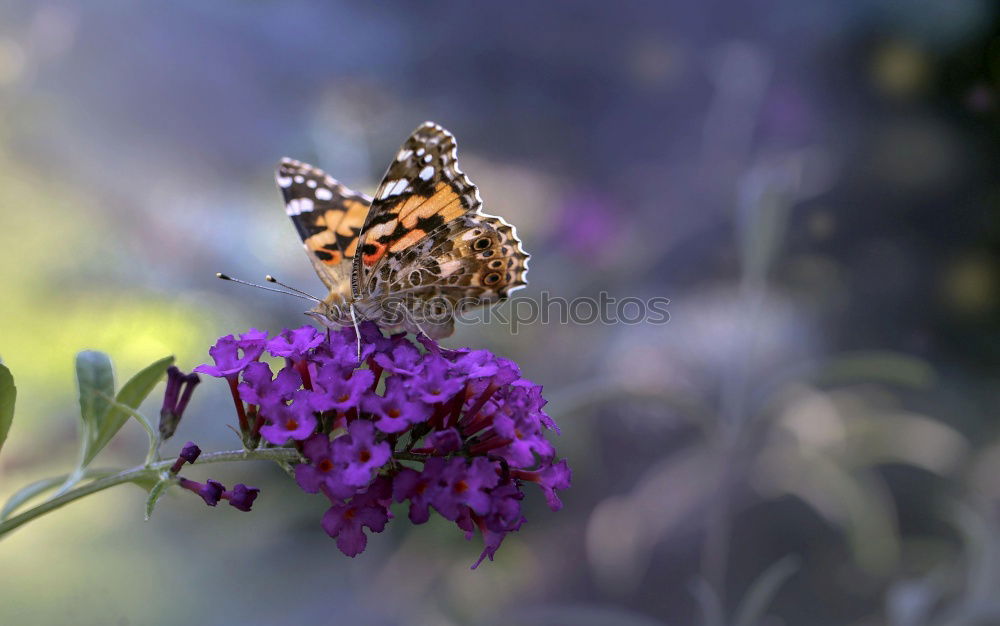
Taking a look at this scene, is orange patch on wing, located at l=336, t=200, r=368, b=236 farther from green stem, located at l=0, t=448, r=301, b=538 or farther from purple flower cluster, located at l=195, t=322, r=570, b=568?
green stem, located at l=0, t=448, r=301, b=538

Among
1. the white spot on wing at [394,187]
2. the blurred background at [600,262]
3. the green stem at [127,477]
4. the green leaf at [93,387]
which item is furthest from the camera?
the blurred background at [600,262]

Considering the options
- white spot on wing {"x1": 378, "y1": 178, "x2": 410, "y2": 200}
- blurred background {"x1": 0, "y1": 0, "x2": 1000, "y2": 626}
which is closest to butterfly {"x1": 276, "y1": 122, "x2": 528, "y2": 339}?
white spot on wing {"x1": 378, "y1": 178, "x2": 410, "y2": 200}

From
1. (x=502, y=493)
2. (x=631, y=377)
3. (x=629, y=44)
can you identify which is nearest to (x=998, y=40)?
(x=629, y=44)

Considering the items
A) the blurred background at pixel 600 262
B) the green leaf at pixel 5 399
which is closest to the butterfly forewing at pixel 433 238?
the green leaf at pixel 5 399

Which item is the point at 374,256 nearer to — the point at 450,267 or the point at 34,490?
Result: the point at 450,267

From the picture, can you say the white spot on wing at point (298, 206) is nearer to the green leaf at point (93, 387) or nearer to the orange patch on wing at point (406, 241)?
the orange patch on wing at point (406, 241)

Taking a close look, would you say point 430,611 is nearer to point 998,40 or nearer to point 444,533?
point 444,533
